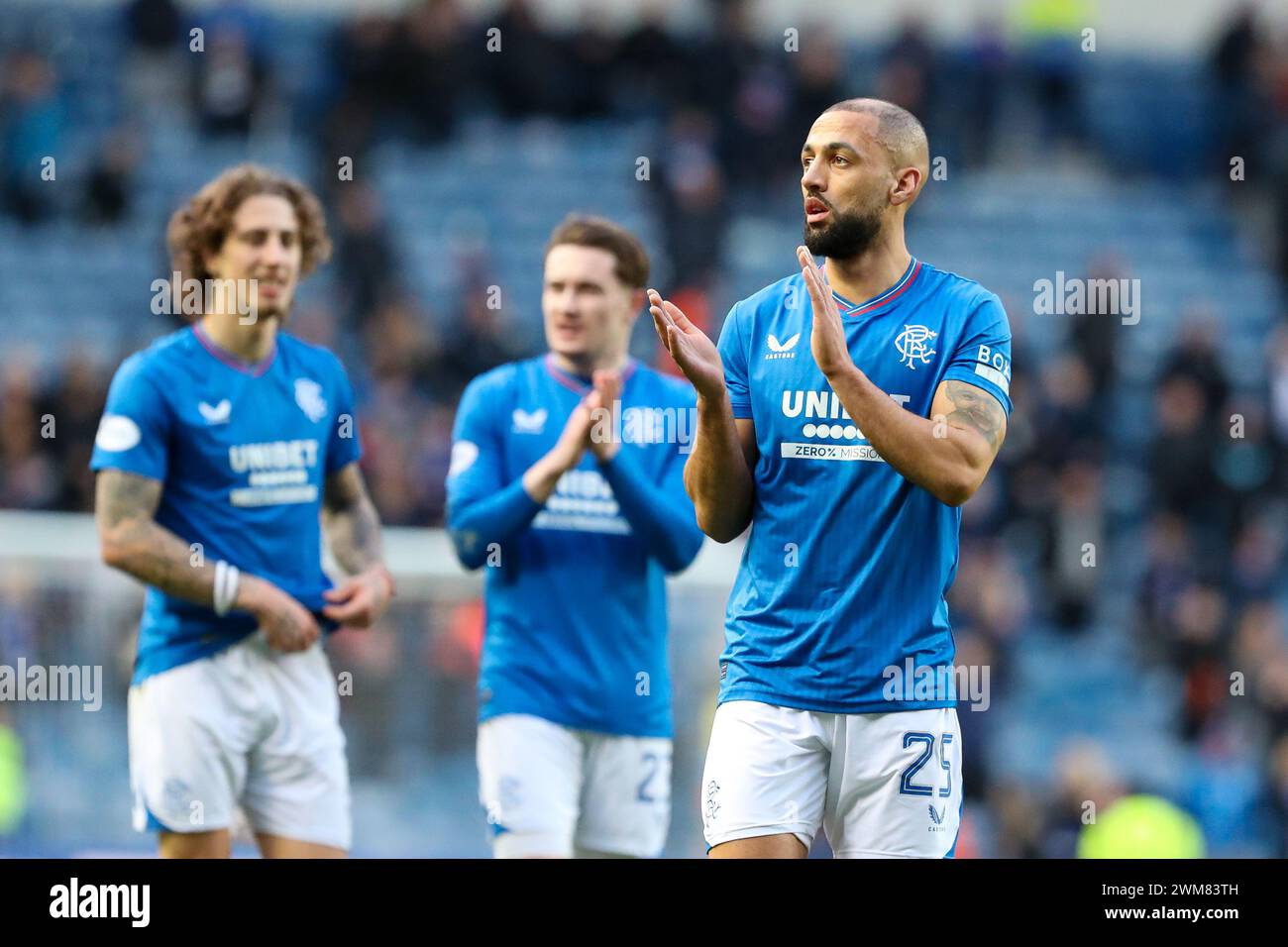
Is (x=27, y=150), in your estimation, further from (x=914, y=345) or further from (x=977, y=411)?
(x=977, y=411)

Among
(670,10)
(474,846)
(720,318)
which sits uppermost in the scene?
(670,10)

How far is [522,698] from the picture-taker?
6867mm

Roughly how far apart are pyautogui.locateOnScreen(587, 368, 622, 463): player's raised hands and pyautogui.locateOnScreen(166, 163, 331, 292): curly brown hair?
1.21m

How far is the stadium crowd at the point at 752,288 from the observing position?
1341 centimetres

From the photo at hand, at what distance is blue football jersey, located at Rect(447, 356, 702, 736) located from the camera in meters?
6.88

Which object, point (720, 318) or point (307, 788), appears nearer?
point (307, 788)

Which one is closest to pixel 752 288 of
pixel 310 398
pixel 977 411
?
pixel 310 398

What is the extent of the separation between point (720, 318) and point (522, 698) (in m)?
9.78

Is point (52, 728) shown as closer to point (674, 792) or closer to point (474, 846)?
point (474, 846)

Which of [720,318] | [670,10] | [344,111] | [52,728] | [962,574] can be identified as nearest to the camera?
[52,728]

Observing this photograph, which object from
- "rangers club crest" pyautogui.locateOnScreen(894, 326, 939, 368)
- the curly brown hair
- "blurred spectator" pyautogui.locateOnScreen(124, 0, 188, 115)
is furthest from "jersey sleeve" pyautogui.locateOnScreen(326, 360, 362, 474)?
"blurred spectator" pyautogui.locateOnScreen(124, 0, 188, 115)

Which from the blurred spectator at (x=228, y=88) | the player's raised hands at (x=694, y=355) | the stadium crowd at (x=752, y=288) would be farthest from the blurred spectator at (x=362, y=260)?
the player's raised hands at (x=694, y=355)
